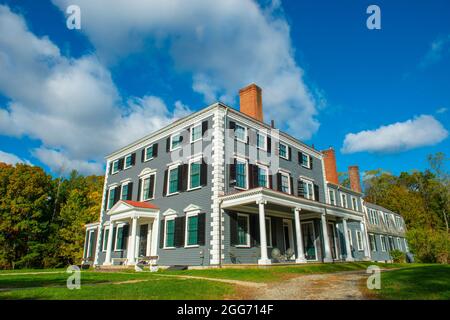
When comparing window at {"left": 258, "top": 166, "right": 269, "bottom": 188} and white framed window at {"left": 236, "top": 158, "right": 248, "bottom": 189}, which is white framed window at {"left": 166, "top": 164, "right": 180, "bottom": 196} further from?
window at {"left": 258, "top": 166, "right": 269, "bottom": 188}

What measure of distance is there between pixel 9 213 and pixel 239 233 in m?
26.2

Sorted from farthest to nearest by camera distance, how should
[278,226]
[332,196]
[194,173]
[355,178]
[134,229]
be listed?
[355,178] < [332,196] < [278,226] < [194,173] < [134,229]

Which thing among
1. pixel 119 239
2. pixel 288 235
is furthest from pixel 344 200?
pixel 119 239

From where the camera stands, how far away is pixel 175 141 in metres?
22.7

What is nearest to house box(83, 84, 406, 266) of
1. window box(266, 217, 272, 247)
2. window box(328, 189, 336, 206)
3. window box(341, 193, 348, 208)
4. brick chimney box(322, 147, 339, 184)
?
window box(266, 217, 272, 247)

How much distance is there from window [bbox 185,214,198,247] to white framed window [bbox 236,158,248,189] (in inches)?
135

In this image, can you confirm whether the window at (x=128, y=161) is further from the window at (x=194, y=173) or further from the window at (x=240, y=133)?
the window at (x=240, y=133)

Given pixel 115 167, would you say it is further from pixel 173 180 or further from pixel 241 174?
pixel 241 174

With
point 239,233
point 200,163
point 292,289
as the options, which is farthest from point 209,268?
point 292,289

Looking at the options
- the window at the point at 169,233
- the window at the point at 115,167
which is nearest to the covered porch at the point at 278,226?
the window at the point at 169,233

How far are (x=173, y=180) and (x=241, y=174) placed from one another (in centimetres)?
482

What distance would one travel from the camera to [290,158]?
2519 centimetres

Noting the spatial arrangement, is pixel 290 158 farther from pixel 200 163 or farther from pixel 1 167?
pixel 1 167

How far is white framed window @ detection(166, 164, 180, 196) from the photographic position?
21422mm
